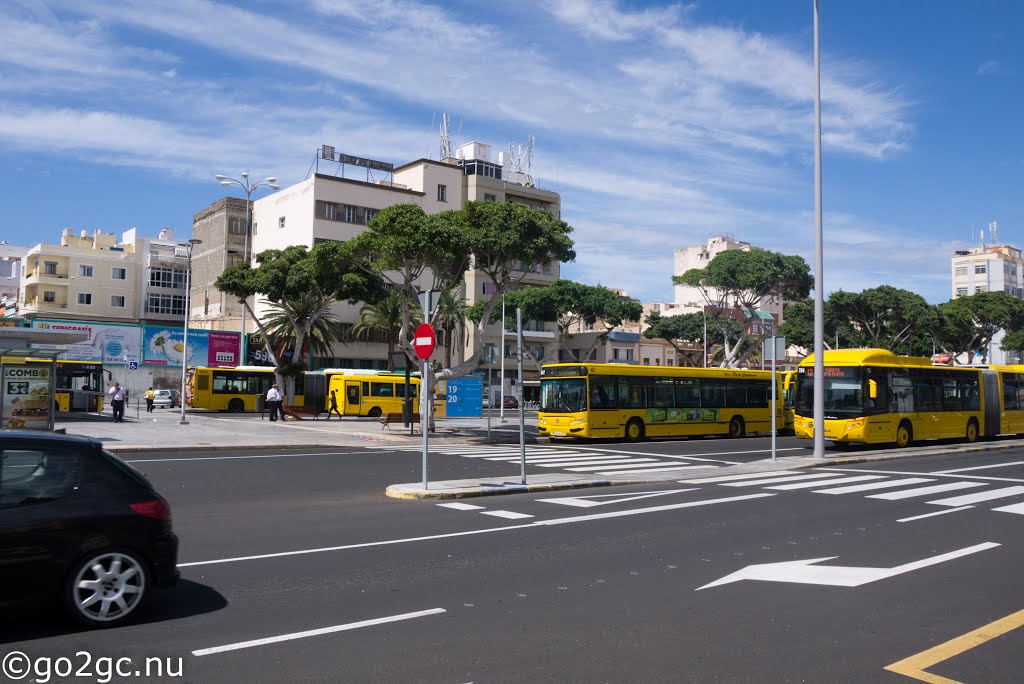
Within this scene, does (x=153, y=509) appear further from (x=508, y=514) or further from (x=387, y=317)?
(x=387, y=317)

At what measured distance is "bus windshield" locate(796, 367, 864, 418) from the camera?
2458cm

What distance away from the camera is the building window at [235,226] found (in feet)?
231

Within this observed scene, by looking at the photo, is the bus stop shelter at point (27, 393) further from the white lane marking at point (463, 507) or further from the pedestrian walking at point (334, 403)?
the pedestrian walking at point (334, 403)

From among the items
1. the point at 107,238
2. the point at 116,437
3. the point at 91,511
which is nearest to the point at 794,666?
the point at 91,511

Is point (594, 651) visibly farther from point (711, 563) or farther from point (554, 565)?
point (711, 563)

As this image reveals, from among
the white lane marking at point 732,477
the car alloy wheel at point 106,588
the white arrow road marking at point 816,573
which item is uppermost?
the car alloy wheel at point 106,588

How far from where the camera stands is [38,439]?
5855 millimetres

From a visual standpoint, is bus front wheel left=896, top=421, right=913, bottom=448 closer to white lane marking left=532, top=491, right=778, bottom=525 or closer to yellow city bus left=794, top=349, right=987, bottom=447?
yellow city bus left=794, top=349, right=987, bottom=447

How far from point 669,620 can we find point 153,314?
262 ft

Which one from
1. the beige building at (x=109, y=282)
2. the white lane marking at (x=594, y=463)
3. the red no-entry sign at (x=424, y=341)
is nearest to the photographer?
the red no-entry sign at (x=424, y=341)

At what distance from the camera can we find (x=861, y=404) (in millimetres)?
24516

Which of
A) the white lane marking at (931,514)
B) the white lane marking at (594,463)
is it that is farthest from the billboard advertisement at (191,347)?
the white lane marking at (931,514)

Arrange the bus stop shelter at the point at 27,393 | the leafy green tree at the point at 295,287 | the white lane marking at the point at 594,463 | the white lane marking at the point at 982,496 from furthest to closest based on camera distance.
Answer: the leafy green tree at the point at 295,287 < the bus stop shelter at the point at 27,393 < the white lane marking at the point at 594,463 < the white lane marking at the point at 982,496

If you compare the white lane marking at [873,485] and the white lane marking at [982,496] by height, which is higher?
the white lane marking at [982,496]
